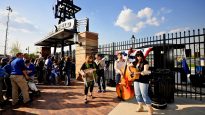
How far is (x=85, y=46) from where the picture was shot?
1330 cm

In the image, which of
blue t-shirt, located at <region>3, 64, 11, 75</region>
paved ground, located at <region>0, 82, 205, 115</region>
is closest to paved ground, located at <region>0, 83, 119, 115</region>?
paved ground, located at <region>0, 82, 205, 115</region>

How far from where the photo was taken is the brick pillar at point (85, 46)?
43.9 feet

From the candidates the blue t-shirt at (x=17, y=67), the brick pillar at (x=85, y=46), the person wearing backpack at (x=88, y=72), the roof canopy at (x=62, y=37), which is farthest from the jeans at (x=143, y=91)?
the roof canopy at (x=62, y=37)

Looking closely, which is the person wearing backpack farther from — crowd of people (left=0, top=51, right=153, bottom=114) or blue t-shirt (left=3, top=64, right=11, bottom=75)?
blue t-shirt (left=3, top=64, right=11, bottom=75)

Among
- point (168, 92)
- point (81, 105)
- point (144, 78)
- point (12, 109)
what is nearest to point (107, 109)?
point (81, 105)

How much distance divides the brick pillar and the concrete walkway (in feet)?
22.1

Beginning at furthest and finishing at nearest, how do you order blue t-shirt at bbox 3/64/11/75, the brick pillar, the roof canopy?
the roof canopy, the brick pillar, blue t-shirt at bbox 3/64/11/75

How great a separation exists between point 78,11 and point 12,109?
80.8ft

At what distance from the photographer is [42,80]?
13.2m

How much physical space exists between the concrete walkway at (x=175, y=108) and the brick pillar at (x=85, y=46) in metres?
6.72

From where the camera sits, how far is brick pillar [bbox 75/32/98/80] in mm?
13383

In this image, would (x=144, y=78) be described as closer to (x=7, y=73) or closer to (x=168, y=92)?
(x=168, y=92)

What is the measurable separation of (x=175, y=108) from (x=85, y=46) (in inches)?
325

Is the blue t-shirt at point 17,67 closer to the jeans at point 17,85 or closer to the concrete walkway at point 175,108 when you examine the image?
the jeans at point 17,85
